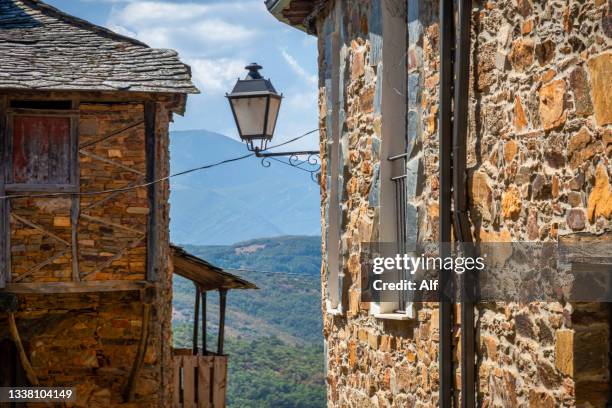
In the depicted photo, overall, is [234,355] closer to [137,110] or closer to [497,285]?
[137,110]

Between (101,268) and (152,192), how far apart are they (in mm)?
1173

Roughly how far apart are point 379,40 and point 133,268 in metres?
7.82

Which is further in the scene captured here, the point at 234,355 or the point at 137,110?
the point at 234,355

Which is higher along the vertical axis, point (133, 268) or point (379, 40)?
point (379, 40)

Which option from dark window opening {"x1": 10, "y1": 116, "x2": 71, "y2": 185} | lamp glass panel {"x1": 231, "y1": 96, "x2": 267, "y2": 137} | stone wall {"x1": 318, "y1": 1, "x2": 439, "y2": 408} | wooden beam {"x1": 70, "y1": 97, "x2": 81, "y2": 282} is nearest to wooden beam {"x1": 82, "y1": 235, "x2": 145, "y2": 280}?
wooden beam {"x1": 70, "y1": 97, "x2": 81, "y2": 282}

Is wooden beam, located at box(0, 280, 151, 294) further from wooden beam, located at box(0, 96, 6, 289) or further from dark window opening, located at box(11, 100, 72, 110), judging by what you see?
dark window opening, located at box(11, 100, 72, 110)

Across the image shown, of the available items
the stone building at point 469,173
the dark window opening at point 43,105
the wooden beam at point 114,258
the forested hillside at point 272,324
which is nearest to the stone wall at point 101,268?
the wooden beam at point 114,258

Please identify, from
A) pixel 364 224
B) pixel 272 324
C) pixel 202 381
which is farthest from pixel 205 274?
pixel 272 324

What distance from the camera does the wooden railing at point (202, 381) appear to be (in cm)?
1769

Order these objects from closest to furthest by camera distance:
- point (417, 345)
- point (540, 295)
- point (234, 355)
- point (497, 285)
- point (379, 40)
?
point (540, 295), point (497, 285), point (417, 345), point (379, 40), point (234, 355)

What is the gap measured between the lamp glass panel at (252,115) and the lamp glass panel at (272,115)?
0.08 m

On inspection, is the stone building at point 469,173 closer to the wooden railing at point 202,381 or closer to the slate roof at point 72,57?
the slate roof at point 72,57

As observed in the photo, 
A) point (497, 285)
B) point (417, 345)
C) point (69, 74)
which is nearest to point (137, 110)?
point (69, 74)

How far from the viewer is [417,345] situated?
722 cm
